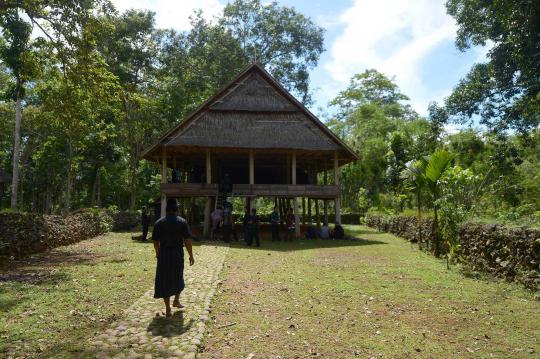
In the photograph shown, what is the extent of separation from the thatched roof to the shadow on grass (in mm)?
14639

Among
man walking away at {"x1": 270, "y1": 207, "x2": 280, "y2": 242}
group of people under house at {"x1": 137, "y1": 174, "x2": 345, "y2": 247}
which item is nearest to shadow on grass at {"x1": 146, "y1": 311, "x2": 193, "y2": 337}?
group of people under house at {"x1": 137, "y1": 174, "x2": 345, "y2": 247}

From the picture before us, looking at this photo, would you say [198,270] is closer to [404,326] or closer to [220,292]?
[220,292]

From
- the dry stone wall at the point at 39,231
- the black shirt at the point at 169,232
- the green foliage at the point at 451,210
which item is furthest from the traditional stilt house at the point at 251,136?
the black shirt at the point at 169,232

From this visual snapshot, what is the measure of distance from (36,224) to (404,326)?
522 inches

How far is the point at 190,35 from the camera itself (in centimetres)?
3631

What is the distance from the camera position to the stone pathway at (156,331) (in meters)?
5.31

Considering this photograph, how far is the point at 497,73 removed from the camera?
21406 mm

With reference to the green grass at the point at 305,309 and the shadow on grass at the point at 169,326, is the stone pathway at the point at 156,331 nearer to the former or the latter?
the shadow on grass at the point at 169,326

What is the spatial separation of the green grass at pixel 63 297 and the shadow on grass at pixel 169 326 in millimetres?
737

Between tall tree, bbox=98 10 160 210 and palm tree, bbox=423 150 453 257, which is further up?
tall tree, bbox=98 10 160 210

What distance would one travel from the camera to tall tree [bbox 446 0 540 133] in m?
18.0

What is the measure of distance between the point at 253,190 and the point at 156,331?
50.7 ft


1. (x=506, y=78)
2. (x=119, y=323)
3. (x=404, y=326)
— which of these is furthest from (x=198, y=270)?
(x=506, y=78)

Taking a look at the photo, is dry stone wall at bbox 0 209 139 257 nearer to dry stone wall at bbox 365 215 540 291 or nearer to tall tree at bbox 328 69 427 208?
dry stone wall at bbox 365 215 540 291
